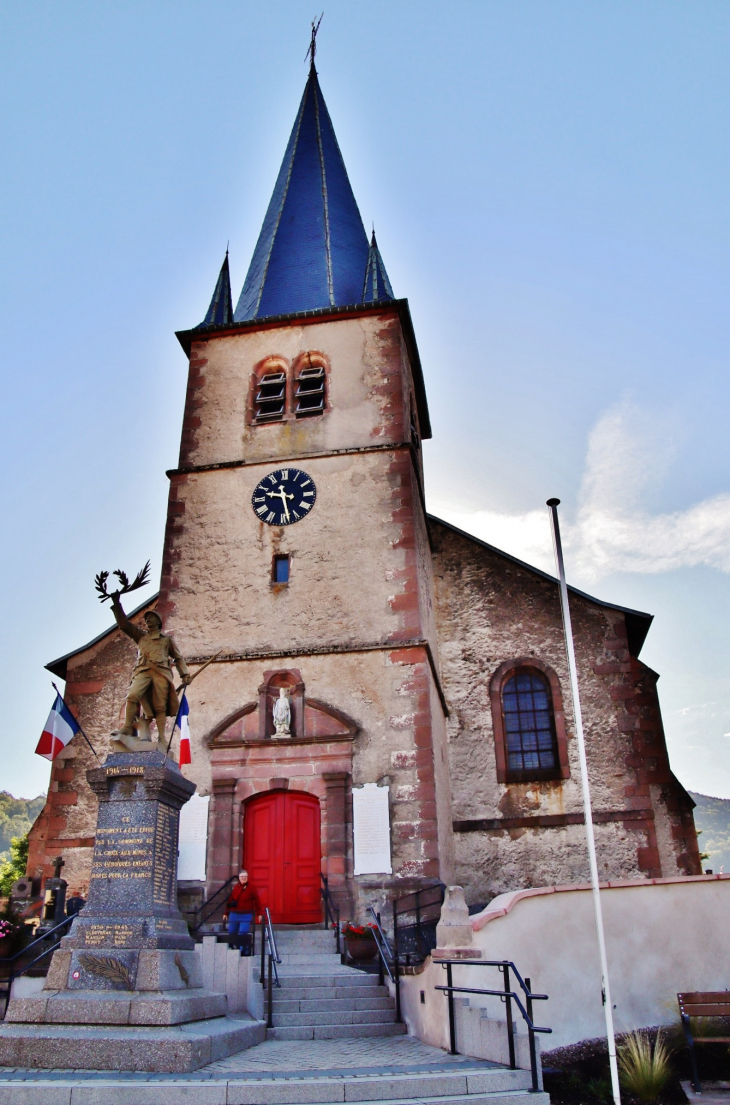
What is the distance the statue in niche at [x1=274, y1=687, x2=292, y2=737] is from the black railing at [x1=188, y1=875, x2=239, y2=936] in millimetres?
2272

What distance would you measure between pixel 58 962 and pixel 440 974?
353 cm

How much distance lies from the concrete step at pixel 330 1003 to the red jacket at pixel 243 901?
5.48 feet

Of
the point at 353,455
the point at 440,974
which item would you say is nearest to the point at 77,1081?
the point at 440,974

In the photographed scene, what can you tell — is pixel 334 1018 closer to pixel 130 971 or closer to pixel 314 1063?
pixel 314 1063

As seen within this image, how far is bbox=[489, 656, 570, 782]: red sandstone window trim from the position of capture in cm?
1522

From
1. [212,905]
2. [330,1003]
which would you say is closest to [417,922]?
[330,1003]

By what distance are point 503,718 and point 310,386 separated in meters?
7.79

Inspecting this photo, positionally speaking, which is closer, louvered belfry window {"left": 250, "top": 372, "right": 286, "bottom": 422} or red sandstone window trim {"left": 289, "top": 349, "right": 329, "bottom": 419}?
red sandstone window trim {"left": 289, "top": 349, "right": 329, "bottom": 419}

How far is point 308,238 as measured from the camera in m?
22.0

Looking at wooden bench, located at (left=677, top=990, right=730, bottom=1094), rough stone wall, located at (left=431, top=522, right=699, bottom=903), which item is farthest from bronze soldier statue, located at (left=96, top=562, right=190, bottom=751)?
rough stone wall, located at (left=431, top=522, right=699, bottom=903)

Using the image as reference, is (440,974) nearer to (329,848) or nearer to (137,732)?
(137,732)

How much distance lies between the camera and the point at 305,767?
1364cm

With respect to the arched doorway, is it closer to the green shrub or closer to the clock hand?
the clock hand

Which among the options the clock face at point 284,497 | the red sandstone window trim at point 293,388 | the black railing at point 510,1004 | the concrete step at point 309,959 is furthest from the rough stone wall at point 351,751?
the red sandstone window trim at point 293,388
